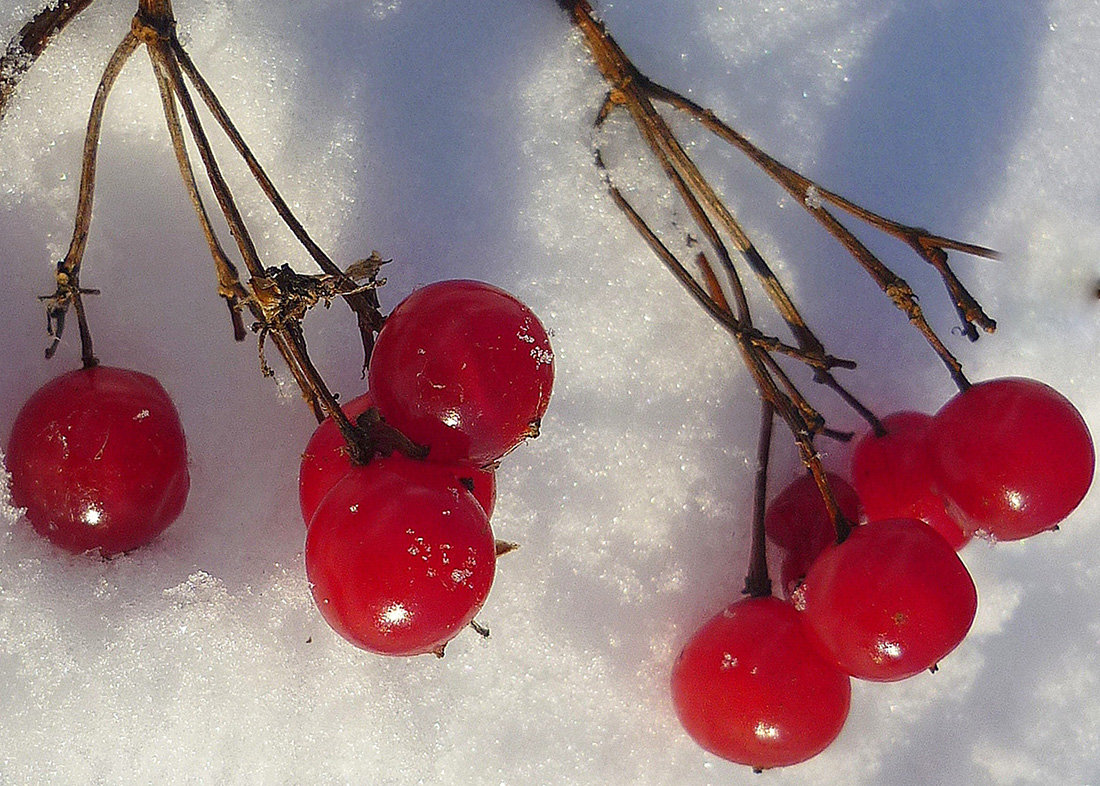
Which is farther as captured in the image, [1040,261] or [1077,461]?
[1040,261]

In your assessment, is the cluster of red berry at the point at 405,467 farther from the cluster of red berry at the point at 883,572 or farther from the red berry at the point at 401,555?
the cluster of red berry at the point at 883,572

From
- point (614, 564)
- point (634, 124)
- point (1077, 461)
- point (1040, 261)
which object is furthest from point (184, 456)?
point (1040, 261)

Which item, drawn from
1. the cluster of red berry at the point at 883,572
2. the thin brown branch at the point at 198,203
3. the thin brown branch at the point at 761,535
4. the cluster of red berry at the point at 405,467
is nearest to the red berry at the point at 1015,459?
the cluster of red berry at the point at 883,572

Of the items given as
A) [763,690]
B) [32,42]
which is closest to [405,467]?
[763,690]

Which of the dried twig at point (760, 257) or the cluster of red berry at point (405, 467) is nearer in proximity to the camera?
the cluster of red berry at point (405, 467)

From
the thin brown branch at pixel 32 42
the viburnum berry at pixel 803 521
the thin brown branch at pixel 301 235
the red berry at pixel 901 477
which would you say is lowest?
the viburnum berry at pixel 803 521

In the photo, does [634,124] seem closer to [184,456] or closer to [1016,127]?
[1016,127]
